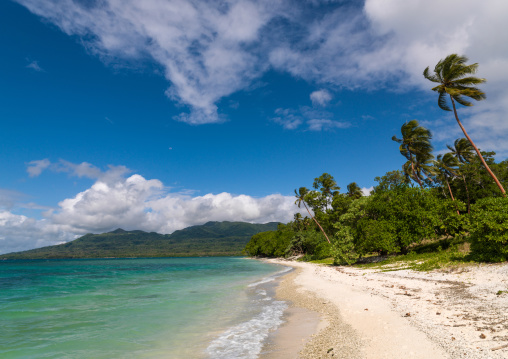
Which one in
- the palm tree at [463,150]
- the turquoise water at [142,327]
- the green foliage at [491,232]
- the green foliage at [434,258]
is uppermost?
the palm tree at [463,150]

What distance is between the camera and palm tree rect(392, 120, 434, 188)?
43.2 metres

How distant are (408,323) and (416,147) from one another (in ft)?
140

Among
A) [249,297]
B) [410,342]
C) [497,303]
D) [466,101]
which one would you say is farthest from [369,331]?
[466,101]

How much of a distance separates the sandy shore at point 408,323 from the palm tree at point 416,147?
1269 inches

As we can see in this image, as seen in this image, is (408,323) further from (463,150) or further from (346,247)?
(463,150)

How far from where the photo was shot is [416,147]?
44.3 m

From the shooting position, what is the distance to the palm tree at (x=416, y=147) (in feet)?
142

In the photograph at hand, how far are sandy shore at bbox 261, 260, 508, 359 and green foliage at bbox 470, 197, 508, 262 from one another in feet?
7.35

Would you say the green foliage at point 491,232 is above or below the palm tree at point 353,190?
below

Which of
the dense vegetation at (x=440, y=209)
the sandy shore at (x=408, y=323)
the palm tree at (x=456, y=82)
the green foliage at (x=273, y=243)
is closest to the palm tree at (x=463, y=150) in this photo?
the dense vegetation at (x=440, y=209)

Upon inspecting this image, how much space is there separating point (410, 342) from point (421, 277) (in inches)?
534

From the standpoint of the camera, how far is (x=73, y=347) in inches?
406

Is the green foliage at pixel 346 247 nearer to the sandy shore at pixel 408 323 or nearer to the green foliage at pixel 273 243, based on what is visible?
the sandy shore at pixel 408 323

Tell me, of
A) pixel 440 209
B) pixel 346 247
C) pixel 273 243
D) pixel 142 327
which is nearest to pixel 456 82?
pixel 440 209
